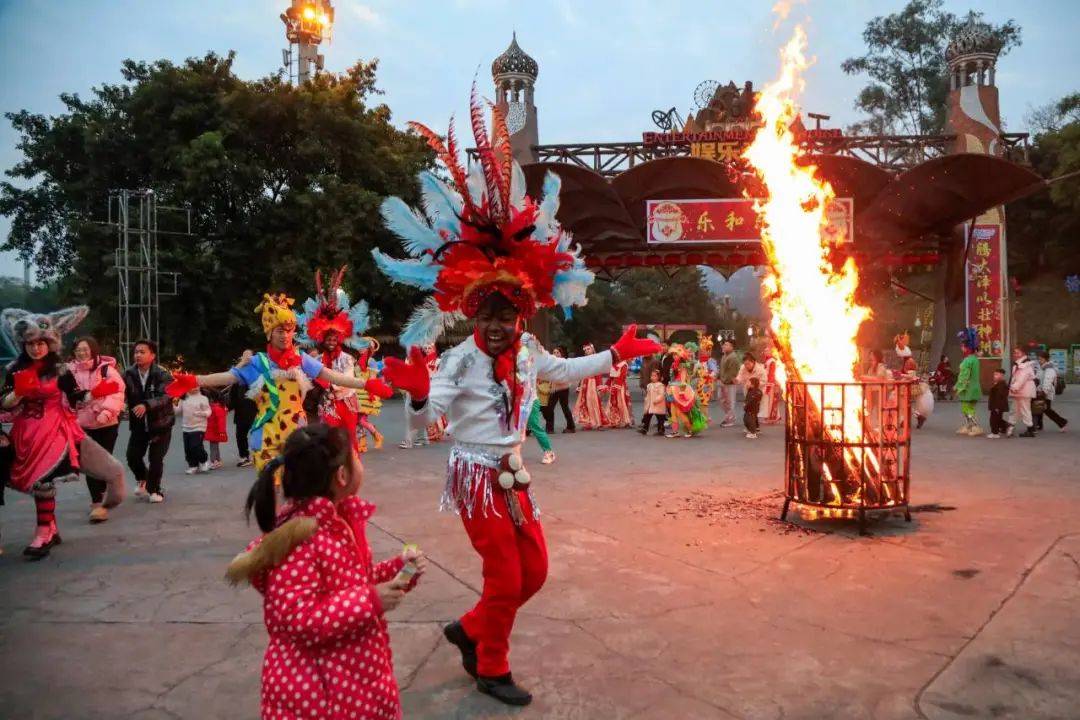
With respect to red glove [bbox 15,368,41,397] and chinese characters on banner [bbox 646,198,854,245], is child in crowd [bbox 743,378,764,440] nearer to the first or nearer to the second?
chinese characters on banner [bbox 646,198,854,245]

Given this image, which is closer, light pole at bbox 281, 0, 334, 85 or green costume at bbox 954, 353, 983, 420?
green costume at bbox 954, 353, 983, 420

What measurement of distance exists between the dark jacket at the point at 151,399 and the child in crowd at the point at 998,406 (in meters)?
11.7

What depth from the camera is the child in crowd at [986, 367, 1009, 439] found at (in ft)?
39.1

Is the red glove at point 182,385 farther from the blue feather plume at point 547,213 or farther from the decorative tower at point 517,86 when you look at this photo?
the decorative tower at point 517,86

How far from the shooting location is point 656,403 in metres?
12.7

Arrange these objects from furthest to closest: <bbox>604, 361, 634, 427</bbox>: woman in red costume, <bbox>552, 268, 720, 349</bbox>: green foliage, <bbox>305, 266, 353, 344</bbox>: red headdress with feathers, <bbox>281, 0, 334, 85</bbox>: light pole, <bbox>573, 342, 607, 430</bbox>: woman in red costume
Result: <bbox>552, 268, 720, 349</bbox>: green foliage → <bbox>281, 0, 334, 85</bbox>: light pole → <bbox>604, 361, 634, 427</bbox>: woman in red costume → <bbox>573, 342, 607, 430</bbox>: woman in red costume → <bbox>305, 266, 353, 344</bbox>: red headdress with feathers

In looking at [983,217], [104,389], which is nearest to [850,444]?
[104,389]

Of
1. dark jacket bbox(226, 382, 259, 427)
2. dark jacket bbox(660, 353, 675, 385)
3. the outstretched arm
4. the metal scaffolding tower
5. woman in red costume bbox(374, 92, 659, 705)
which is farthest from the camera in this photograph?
the metal scaffolding tower

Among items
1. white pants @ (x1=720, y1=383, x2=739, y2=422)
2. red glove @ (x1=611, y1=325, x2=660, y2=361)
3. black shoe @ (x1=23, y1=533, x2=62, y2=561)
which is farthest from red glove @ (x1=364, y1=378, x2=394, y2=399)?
white pants @ (x1=720, y1=383, x2=739, y2=422)

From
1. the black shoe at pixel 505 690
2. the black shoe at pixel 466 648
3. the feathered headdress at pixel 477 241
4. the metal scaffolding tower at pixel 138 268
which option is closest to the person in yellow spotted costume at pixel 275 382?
the feathered headdress at pixel 477 241

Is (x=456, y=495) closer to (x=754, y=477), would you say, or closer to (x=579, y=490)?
(x=579, y=490)

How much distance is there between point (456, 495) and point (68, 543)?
4157 millimetres

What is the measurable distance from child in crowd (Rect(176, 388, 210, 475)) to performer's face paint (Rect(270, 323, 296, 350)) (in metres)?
4.01

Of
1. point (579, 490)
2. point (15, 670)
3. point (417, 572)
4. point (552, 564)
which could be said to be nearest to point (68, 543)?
point (15, 670)
